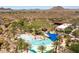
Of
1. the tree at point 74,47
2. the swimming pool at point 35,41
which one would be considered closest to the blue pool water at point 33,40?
the swimming pool at point 35,41

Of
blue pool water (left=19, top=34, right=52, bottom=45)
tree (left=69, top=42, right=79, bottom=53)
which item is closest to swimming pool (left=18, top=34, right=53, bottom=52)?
blue pool water (left=19, top=34, right=52, bottom=45)

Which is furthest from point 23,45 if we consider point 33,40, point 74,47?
point 74,47

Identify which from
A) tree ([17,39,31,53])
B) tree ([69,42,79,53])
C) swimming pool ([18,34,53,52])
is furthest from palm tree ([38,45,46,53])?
tree ([69,42,79,53])

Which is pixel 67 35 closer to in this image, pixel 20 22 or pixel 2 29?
pixel 20 22

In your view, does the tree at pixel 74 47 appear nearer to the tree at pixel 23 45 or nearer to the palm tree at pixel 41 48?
the palm tree at pixel 41 48

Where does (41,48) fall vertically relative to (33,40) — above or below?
below

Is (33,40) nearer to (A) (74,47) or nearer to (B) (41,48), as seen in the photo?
(B) (41,48)

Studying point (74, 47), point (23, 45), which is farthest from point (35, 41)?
point (74, 47)

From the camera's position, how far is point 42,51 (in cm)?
261

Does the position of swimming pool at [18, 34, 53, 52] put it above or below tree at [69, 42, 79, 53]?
above

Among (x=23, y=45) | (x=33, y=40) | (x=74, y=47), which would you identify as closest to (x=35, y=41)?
(x=33, y=40)

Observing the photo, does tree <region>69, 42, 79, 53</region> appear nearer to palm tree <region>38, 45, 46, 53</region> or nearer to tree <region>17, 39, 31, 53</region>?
palm tree <region>38, 45, 46, 53</region>

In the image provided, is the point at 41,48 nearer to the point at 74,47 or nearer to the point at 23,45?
the point at 23,45
